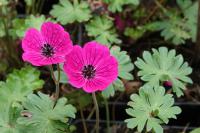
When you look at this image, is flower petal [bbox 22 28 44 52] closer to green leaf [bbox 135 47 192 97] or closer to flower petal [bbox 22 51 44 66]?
flower petal [bbox 22 51 44 66]

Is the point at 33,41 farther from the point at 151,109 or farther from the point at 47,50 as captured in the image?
the point at 151,109

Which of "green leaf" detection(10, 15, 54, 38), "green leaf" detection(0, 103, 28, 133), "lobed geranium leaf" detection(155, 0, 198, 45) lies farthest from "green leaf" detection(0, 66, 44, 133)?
"lobed geranium leaf" detection(155, 0, 198, 45)

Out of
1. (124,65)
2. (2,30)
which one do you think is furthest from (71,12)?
(124,65)

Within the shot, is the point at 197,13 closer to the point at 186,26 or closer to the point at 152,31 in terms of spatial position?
the point at 186,26

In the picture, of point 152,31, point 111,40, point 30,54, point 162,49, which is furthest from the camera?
point 152,31

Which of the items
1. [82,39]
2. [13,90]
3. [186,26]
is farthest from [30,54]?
[186,26]

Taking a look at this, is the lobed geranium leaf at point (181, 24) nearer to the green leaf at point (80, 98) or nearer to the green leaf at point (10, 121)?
the green leaf at point (80, 98)
